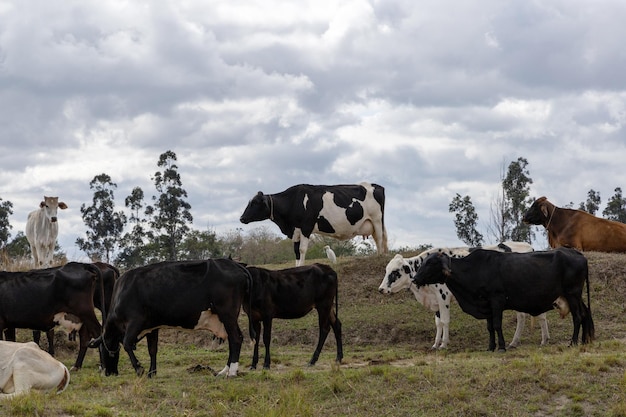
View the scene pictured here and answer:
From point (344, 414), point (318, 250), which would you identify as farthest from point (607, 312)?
point (318, 250)

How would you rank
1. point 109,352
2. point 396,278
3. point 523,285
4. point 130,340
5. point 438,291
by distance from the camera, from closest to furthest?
point 130,340, point 109,352, point 523,285, point 438,291, point 396,278

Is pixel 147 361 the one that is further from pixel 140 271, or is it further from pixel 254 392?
pixel 254 392

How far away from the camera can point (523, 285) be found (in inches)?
624

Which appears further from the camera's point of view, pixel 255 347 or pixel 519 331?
→ pixel 519 331

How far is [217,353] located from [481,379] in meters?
6.95

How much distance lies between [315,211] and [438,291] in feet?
18.8

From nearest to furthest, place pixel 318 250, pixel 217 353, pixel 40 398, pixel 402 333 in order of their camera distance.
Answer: pixel 40 398, pixel 217 353, pixel 402 333, pixel 318 250

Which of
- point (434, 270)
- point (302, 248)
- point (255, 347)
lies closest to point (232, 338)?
point (255, 347)

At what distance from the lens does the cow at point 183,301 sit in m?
13.1

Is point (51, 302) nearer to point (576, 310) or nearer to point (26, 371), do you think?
point (26, 371)

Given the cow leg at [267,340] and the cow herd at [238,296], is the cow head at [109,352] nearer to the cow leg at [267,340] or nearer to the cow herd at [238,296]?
the cow herd at [238,296]

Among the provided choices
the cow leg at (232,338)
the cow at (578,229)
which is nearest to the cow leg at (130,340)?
the cow leg at (232,338)

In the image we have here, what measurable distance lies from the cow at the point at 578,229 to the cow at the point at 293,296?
1097 cm

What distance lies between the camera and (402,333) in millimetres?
18422
